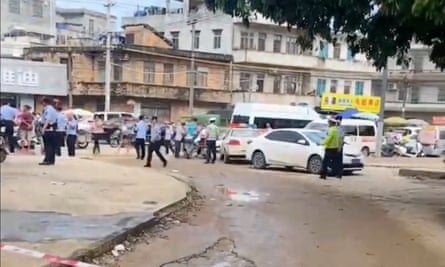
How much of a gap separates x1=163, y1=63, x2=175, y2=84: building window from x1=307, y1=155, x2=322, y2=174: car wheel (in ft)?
93.5

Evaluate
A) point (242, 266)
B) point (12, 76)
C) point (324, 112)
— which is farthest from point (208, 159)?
→ point (324, 112)

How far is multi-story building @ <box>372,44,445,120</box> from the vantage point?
60000 mm

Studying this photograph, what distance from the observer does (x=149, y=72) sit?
47.9 m

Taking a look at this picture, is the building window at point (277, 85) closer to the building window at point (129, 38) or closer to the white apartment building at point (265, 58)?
the white apartment building at point (265, 58)

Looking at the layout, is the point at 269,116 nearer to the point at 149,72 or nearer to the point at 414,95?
the point at 149,72

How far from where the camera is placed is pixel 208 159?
2538cm

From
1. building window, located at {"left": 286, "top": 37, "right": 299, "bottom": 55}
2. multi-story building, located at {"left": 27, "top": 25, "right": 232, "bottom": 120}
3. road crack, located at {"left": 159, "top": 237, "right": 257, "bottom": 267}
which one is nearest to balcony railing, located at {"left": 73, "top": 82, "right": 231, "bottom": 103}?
multi-story building, located at {"left": 27, "top": 25, "right": 232, "bottom": 120}

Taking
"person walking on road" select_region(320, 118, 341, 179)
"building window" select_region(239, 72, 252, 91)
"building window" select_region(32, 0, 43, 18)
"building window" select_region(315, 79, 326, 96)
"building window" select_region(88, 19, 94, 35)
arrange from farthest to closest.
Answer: "building window" select_region(315, 79, 326, 96) < "building window" select_region(239, 72, 252, 91) < "building window" select_region(88, 19, 94, 35) < "person walking on road" select_region(320, 118, 341, 179) < "building window" select_region(32, 0, 43, 18)

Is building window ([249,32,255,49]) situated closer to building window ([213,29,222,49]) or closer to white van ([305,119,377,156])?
building window ([213,29,222,49])

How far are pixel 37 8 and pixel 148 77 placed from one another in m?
44.4

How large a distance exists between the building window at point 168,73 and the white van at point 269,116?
13.4 metres

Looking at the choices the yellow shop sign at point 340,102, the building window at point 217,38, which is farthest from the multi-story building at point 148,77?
the yellow shop sign at point 340,102

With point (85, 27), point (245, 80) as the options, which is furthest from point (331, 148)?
point (245, 80)

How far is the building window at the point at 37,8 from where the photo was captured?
3799 millimetres
